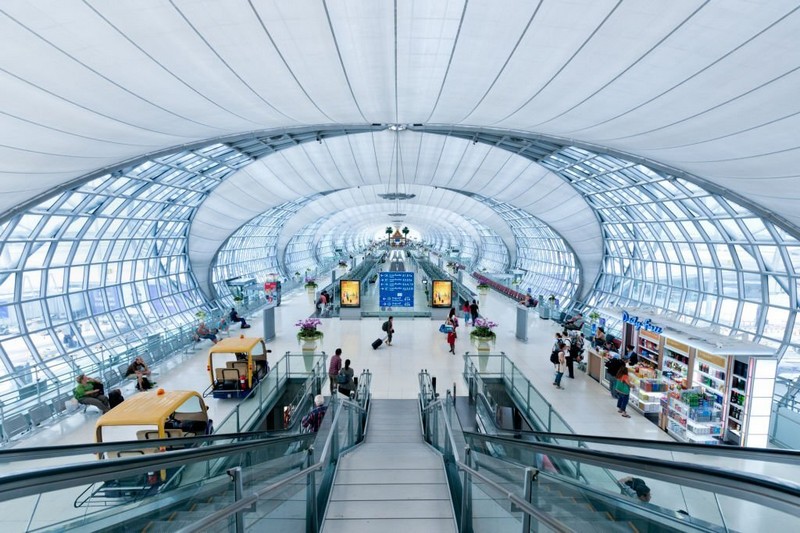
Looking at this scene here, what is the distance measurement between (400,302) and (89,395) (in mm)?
13335

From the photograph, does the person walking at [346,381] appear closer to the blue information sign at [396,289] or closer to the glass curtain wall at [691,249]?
the blue information sign at [396,289]

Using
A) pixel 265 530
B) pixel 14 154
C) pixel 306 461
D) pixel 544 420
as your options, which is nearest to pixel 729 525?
pixel 265 530

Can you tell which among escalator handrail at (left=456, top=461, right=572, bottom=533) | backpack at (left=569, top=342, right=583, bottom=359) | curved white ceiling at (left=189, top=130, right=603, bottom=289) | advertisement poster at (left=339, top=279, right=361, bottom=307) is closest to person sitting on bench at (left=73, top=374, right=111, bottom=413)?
escalator handrail at (left=456, top=461, right=572, bottom=533)

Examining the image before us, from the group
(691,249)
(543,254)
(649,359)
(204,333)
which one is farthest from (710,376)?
(543,254)

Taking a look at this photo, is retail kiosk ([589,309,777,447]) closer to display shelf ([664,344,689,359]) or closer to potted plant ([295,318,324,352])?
display shelf ([664,344,689,359])

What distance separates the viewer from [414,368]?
13.6 meters

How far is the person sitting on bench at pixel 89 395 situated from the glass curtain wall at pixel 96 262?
353 centimetres

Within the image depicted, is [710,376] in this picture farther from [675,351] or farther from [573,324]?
[573,324]

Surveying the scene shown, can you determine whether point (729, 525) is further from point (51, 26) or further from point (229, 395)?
point (229, 395)

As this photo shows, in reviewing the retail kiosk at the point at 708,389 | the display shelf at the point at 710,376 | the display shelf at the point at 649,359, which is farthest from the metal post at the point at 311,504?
the display shelf at the point at 649,359

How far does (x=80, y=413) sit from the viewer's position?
10500 mm

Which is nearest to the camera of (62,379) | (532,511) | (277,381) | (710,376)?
(532,511)

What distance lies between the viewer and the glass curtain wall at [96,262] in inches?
653

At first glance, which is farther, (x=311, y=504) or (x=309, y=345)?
(x=309, y=345)
